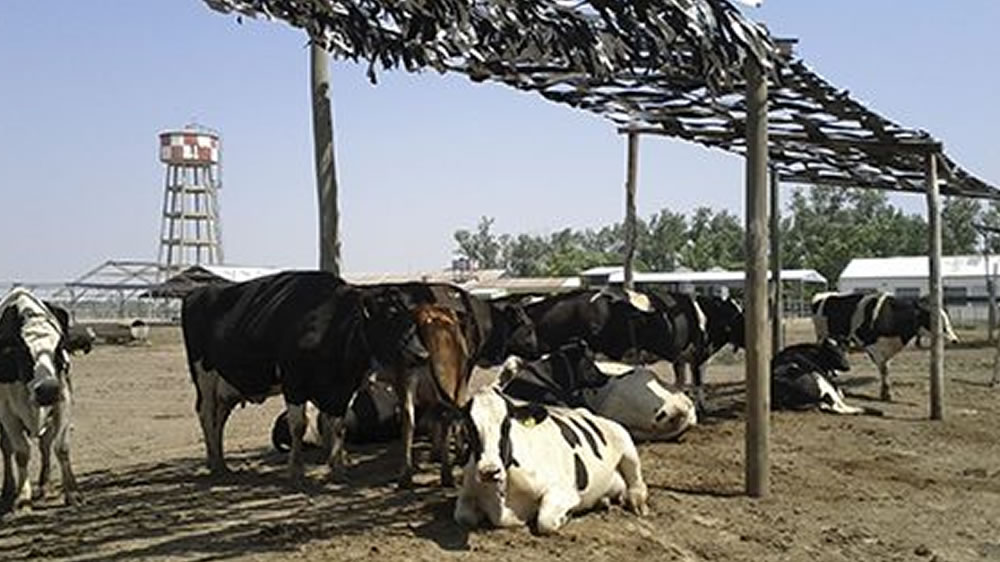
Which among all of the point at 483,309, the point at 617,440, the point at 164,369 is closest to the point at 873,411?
the point at 483,309

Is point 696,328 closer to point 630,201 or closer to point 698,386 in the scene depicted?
point 698,386

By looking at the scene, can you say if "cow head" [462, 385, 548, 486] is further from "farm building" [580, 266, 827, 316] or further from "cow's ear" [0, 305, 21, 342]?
"farm building" [580, 266, 827, 316]

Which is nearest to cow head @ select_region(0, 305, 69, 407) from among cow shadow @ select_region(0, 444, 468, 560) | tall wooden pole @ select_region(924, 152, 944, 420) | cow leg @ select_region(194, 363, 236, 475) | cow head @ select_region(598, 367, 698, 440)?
cow shadow @ select_region(0, 444, 468, 560)

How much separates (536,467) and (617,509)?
1020 mm

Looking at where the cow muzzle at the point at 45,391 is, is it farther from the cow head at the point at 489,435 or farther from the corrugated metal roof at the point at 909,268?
the corrugated metal roof at the point at 909,268

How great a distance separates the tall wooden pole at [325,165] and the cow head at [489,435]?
3913 mm

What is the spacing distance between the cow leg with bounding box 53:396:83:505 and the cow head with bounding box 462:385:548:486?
345 cm

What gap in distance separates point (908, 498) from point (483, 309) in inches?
172

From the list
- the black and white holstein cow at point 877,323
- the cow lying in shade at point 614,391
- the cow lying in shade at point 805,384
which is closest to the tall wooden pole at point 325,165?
the cow lying in shade at point 614,391

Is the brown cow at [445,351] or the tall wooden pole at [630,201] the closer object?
the brown cow at [445,351]

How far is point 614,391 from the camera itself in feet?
41.8

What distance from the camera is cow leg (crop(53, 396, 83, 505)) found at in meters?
9.59

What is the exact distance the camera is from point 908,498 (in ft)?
33.6

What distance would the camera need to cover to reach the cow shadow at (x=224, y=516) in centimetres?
790
